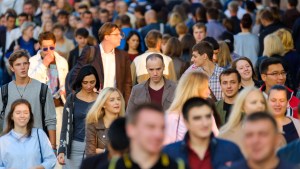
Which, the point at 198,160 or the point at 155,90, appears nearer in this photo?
the point at 198,160

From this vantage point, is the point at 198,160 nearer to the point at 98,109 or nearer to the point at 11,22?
the point at 98,109

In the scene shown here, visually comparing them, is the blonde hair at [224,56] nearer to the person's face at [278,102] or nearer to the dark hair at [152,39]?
the dark hair at [152,39]

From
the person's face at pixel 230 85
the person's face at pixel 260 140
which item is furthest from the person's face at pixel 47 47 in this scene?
the person's face at pixel 260 140

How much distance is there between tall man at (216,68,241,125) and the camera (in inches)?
613

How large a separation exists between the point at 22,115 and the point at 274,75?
392 centimetres

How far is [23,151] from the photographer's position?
14.7 metres

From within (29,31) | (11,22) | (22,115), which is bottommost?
(22,115)

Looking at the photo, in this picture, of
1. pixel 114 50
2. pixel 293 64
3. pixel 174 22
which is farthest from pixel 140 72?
pixel 174 22

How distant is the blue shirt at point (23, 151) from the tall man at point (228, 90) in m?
2.19

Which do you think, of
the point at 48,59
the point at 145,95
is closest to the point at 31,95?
the point at 145,95

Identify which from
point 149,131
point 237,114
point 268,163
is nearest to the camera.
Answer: point 149,131

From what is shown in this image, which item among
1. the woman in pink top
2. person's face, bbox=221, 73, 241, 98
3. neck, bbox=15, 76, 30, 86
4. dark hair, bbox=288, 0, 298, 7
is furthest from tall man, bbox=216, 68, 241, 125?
dark hair, bbox=288, 0, 298, 7

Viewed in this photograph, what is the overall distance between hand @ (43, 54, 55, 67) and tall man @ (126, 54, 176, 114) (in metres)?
3.01

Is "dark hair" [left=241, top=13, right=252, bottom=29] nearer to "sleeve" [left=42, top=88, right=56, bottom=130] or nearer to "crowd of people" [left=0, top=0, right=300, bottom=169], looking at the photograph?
"crowd of people" [left=0, top=0, right=300, bottom=169]
